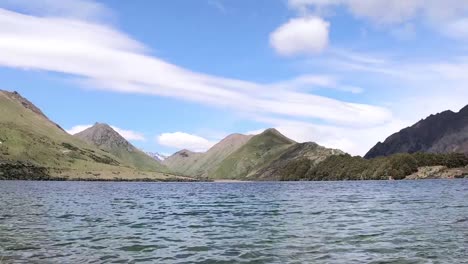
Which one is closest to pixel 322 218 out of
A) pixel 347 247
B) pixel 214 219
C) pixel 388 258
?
pixel 214 219

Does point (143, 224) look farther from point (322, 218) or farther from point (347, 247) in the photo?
point (347, 247)

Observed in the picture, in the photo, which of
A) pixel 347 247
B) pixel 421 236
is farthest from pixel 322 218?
pixel 347 247

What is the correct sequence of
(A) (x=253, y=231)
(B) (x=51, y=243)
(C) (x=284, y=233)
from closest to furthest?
(B) (x=51, y=243) < (C) (x=284, y=233) < (A) (x=253, y=231)

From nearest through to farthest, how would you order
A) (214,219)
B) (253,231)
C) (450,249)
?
(450,249), (253,231), (214,219)

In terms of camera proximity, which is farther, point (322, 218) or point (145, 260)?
point (322, 218)

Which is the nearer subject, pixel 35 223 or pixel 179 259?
pixel 179 259

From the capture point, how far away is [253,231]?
130 feet

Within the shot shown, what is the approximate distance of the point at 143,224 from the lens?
46.8m

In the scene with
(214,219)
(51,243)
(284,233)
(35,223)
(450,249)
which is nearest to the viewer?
(450,249)

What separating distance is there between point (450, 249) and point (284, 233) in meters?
12.7

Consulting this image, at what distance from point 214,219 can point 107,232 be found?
14.8m

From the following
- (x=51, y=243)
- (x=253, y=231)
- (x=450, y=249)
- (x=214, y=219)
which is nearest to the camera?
(x=450, y=249)

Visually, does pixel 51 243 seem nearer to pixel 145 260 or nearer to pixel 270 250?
pixel 145 260

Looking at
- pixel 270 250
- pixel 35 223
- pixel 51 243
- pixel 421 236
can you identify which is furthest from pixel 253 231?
pixel 35 223
